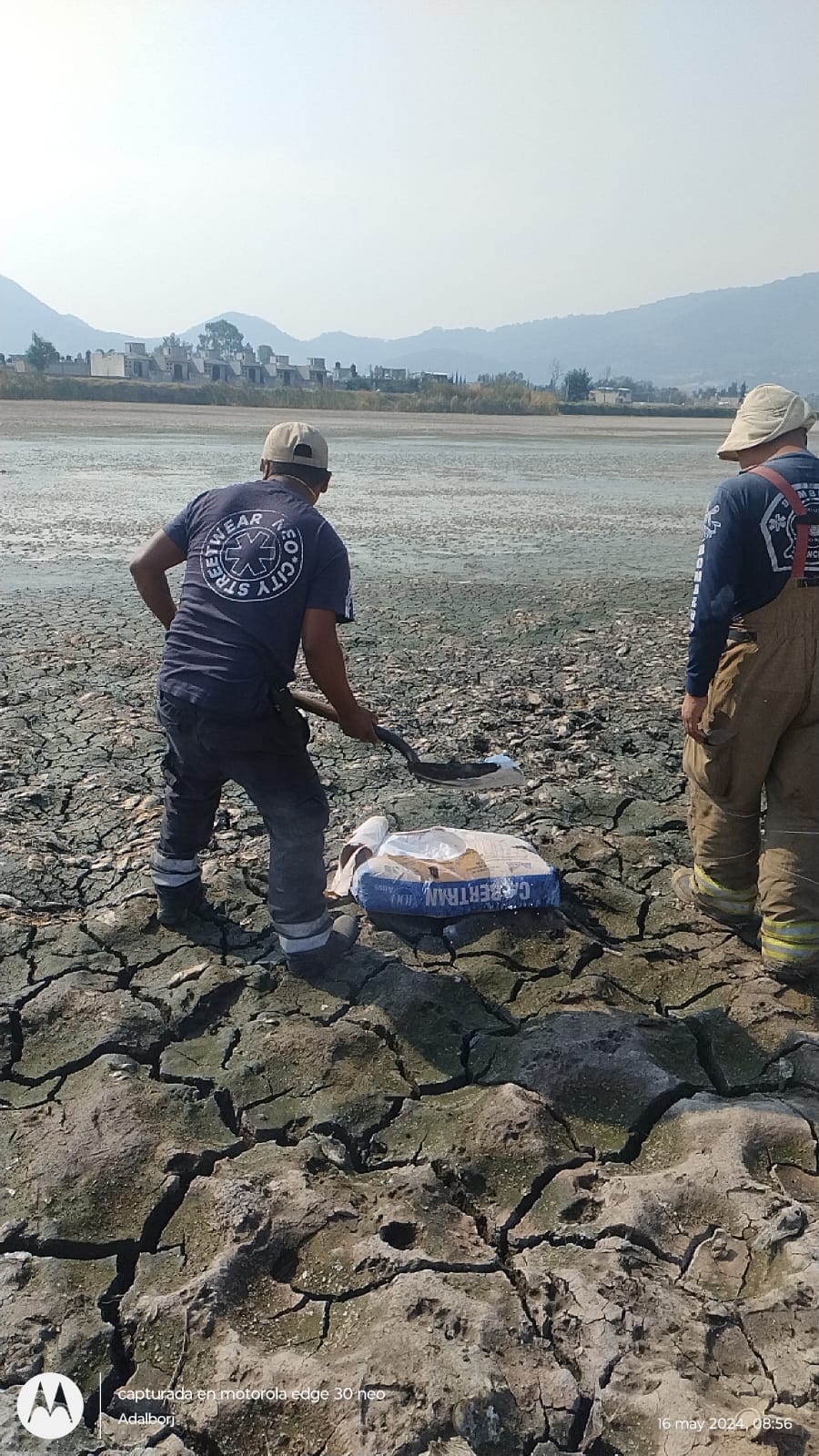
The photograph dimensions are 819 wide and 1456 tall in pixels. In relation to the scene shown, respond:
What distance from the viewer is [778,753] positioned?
3281mm

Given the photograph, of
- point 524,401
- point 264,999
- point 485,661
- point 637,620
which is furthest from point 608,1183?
point 524,401

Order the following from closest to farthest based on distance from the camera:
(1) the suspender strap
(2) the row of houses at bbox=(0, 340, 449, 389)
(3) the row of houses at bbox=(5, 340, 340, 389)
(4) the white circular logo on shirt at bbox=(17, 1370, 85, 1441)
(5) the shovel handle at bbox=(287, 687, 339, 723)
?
(4) the white circular logo on shirt at bbox=(17, 1370, 85, 1441), (1) the suspender strap, (5) the shovel handle at bbox=(287, 687, 339, 723), (2) the row of houses at bbox=(0, 340, 449, 389), (3) the row of houses at bbox=(5, 340, 340, 389)

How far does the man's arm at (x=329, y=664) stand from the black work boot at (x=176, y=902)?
898 millimetres

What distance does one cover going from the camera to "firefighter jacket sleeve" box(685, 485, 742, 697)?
3.08 metres

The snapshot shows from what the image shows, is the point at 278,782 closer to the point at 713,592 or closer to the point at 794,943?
the point at 713,592

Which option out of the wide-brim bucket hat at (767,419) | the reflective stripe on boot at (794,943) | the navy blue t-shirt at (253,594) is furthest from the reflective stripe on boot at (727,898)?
the navy blue t-shirt at (253,594)

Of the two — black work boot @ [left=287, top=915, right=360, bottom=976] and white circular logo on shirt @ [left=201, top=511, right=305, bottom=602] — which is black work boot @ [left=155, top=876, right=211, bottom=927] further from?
white circular logo on shirt @ [left=201, top=511, right=305, bottom=602]

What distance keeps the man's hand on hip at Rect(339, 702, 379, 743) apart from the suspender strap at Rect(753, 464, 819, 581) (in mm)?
1504

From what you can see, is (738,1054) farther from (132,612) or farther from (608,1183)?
(132,612)

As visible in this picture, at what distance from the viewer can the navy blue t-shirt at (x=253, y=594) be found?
2943mm

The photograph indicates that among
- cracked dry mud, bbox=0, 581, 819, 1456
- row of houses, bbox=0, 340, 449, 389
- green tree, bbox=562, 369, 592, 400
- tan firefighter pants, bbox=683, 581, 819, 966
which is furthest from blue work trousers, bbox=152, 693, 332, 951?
green tree, bbox=562, 369, 592, 400

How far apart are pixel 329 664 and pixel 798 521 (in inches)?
63.8

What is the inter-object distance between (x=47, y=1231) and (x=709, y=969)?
2230mm

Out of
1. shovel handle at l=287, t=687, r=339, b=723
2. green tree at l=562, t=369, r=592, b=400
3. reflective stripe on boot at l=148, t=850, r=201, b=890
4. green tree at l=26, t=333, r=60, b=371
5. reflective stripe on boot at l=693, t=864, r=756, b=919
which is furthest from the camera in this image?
green tree at l=562, t=369, r=592, b=400
